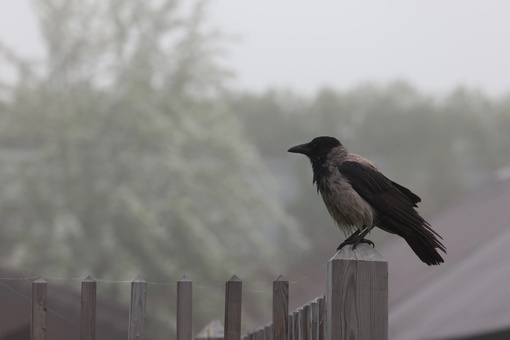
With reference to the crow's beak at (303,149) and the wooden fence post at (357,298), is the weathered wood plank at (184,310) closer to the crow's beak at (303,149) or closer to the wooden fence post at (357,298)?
the wooden fence post at (357,298)

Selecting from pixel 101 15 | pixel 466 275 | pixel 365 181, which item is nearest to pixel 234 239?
pixel 101 15

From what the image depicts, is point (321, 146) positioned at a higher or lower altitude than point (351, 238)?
higher

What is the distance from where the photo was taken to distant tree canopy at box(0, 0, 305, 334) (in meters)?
19.8

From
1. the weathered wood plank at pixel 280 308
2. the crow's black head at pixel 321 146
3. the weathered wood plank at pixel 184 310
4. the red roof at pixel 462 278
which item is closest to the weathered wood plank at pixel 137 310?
the weathered wood plank at pixel 184 310

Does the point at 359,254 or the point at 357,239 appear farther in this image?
the point at 357,239

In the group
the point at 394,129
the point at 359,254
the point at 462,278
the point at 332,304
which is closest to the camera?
the point at 332,304

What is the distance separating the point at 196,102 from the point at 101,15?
10.2 feet

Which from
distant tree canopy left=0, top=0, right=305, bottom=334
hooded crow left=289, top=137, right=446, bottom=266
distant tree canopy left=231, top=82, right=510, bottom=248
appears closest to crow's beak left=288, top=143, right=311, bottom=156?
hooded crow left=289, top=137, right=446, bottom=266

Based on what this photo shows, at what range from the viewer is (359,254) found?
333 cm

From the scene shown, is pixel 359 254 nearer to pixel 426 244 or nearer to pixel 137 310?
pixel 426 244

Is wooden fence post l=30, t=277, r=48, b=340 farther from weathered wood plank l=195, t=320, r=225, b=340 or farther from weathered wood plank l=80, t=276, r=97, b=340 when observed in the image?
weathered wood plank l=195, t=320, r=225, b=340

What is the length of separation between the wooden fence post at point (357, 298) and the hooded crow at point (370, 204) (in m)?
0.39

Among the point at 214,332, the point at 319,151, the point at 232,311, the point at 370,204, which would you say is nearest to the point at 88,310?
the point at 232,311

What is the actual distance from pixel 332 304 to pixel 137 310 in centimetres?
68
